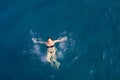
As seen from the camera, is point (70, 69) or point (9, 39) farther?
point (9, 39)

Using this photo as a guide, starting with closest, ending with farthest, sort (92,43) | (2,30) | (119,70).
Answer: (119,70) < (92,43) < (2,30)

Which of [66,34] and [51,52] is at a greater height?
[66,34]

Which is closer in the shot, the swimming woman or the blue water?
the blue water

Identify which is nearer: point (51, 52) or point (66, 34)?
point (51, 52)

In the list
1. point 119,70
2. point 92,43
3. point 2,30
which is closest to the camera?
point 119,70

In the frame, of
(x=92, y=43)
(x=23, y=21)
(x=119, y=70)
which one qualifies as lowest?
(x=119, y=70)

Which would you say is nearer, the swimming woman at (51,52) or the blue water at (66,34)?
the blue water at (66,34)

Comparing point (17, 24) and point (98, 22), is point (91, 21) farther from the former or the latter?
point (17, 24)

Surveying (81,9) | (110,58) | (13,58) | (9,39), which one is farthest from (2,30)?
(110,58)
